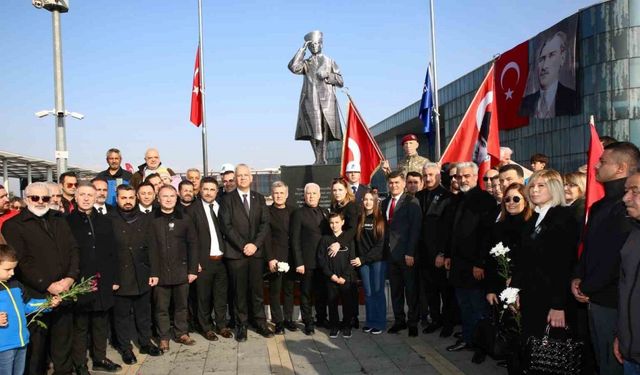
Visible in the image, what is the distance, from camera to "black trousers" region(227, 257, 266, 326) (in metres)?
6.28

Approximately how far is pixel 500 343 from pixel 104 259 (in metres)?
3.90

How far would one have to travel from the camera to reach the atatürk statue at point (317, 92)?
9.47m

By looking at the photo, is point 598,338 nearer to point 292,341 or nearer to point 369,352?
point 369,352

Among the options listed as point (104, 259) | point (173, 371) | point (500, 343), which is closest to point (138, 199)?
point (104, 259)

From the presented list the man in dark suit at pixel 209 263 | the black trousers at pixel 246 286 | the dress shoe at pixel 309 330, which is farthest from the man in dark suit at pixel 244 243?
the dress shoe at pixel 309 330

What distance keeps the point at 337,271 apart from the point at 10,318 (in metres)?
3.58

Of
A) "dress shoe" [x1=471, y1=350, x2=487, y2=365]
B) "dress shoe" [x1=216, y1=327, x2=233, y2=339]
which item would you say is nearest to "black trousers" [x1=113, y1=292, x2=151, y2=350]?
"dress shoe" [x1=216, y1=327, x2=233, y2=339]

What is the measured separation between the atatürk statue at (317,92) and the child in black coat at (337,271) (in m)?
3.57

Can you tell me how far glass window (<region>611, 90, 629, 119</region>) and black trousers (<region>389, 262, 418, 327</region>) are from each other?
26758 millimetres

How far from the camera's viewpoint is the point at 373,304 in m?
6.36

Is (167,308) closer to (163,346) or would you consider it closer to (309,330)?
(163,346)

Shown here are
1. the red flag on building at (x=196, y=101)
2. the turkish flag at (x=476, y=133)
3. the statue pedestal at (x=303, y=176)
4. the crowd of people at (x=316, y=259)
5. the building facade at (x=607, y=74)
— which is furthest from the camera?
the building facade at (x=607, y=74)

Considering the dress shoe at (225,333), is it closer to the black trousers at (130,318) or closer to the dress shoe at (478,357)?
the black trousers at (130,318)

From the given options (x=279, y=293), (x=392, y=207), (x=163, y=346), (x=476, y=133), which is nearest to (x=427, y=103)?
(x=476, y=133)
